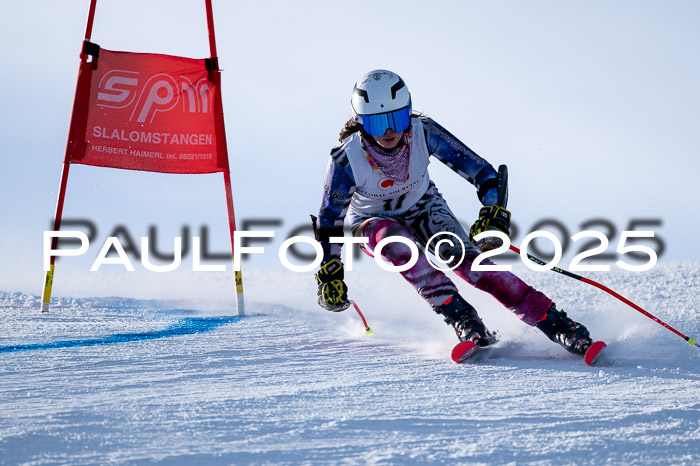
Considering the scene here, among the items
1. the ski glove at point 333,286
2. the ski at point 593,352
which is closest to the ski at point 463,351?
the ski at point 593,352

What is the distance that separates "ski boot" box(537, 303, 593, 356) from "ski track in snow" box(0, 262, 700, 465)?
0.06 metres

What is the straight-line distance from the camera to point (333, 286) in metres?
3.47

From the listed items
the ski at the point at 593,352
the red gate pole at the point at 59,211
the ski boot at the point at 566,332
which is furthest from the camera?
the red gate pole at the point at 59,211

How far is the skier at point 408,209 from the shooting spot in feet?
11.3

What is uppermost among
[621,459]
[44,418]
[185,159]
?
[185,159]

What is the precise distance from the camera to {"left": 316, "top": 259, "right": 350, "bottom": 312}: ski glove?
11.4 feet

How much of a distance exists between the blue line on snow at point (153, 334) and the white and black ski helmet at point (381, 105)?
1903mm

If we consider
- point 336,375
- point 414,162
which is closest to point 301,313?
point 414,162

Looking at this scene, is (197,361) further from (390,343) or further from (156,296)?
(156,296)

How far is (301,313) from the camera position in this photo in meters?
5.96

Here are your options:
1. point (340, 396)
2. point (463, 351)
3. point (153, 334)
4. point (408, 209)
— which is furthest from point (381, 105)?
point (153, 334)

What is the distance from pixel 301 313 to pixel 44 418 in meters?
3.94

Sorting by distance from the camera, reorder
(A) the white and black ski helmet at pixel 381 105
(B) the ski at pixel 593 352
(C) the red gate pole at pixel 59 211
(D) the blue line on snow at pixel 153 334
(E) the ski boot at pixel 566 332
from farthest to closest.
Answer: (C) the red gate pole at pixel 59 211 → (D) the blue line on snow at pixel 153 334 → (A) the white and black ski helmet at pixel 381 105 → (E) the ski boot at pixel 566 332 → (B) the ski at pixel 593 352

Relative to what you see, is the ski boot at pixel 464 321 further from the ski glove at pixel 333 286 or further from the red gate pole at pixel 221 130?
the red gate pole at pixel 221 130
